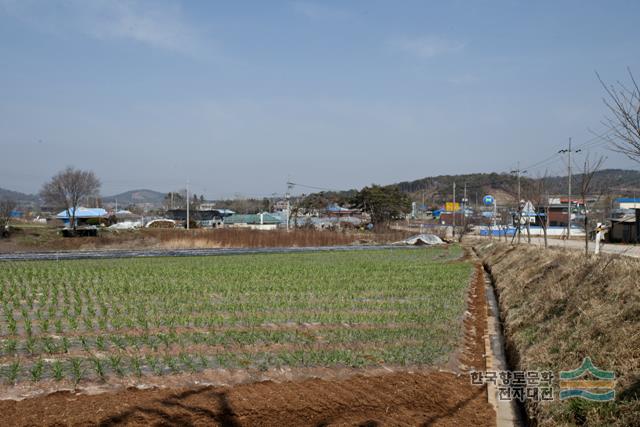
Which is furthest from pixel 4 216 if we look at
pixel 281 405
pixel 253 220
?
pixel 281 405

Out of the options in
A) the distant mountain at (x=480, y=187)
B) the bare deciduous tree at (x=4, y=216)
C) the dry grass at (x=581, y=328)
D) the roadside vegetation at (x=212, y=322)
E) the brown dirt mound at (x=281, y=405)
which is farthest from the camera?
the bare deciduous tree at (x=4, y=216)

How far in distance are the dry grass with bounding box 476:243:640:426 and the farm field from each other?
1006 millimetres

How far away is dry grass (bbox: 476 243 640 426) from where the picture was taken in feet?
17.0

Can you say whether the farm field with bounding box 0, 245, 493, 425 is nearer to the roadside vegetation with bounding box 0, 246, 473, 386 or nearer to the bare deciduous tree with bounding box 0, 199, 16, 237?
the roadside vegetation with bounding box 0, 246, 473, 386

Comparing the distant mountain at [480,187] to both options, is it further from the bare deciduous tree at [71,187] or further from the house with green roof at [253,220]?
the bare deciduous tree at [71,187]

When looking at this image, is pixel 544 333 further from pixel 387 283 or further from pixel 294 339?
pixel 387 283

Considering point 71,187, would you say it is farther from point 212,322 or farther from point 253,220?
point 212,322

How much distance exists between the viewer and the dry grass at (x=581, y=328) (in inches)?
203

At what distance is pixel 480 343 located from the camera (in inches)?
366

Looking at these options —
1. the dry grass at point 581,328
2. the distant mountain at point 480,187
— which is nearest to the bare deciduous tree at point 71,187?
the distant mountain at point 480,187

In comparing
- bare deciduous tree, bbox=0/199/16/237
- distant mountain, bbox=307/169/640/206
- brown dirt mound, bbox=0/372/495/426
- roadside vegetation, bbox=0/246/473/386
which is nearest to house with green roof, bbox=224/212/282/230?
distant mountain, bbox=307/169/640/206

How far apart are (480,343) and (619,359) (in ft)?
11.9

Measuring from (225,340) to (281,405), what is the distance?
8.87 feet

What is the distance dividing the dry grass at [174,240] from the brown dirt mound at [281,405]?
116ft
